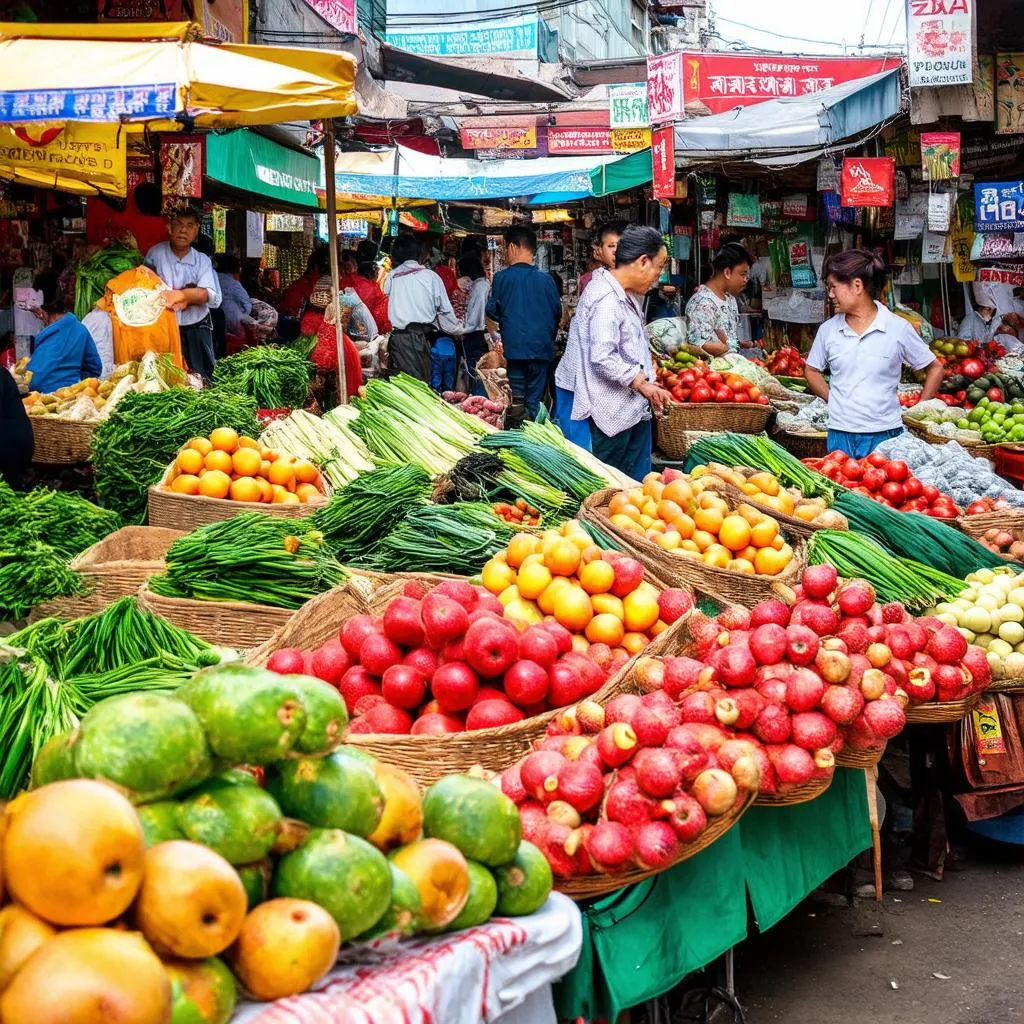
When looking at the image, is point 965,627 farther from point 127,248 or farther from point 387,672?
point 127,248

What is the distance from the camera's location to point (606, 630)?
3.73m

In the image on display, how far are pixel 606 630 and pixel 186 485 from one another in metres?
2.57

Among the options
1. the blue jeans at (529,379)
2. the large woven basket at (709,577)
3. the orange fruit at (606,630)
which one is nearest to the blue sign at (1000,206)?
the blue jeans at (529,379)

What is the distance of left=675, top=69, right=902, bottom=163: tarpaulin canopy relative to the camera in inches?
366

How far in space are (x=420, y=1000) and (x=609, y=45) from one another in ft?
128

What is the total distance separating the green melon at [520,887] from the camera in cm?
223

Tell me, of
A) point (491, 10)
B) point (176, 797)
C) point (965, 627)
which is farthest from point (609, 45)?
point (176, 797)

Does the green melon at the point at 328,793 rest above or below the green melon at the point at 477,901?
above

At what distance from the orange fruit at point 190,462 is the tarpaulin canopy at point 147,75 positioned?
1.46m

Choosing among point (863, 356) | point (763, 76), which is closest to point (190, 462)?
point (863, 356)

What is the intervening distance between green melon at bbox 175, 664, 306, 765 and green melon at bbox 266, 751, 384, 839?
67mm

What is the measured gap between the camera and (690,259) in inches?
560

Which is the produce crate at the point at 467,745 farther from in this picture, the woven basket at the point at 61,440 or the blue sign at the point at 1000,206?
the blue sign at the point at 1000,206

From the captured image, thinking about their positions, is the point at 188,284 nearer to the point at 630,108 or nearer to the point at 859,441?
the point at 859,441
